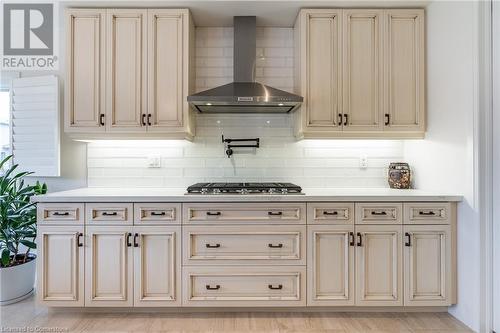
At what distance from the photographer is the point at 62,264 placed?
81.3 inches

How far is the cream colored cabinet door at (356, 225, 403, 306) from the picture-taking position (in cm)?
210

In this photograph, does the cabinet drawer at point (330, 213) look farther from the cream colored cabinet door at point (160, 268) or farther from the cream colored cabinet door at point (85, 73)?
the cream colored cabinet door at point (85, 73)

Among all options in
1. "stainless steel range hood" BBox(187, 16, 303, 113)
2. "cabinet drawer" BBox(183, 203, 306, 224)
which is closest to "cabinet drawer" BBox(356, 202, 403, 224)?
"cabinet drawer" BBox(183, 203, 306, 224)

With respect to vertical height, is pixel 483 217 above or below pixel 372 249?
above

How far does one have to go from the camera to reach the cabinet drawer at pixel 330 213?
209 cm

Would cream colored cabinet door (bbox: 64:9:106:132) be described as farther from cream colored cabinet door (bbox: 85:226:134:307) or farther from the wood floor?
the wood floor

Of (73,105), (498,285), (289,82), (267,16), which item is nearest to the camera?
(498,285)

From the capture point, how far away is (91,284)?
206 cm

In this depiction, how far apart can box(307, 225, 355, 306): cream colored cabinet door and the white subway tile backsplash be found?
736 millimetres

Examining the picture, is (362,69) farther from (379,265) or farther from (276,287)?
(276,287)

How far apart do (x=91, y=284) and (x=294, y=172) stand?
190cm

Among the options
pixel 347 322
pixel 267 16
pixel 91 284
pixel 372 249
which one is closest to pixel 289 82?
pixel 267 16

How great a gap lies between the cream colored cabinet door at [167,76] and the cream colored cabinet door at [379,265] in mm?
1721

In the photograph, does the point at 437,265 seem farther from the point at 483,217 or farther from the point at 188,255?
the point at 188,255
